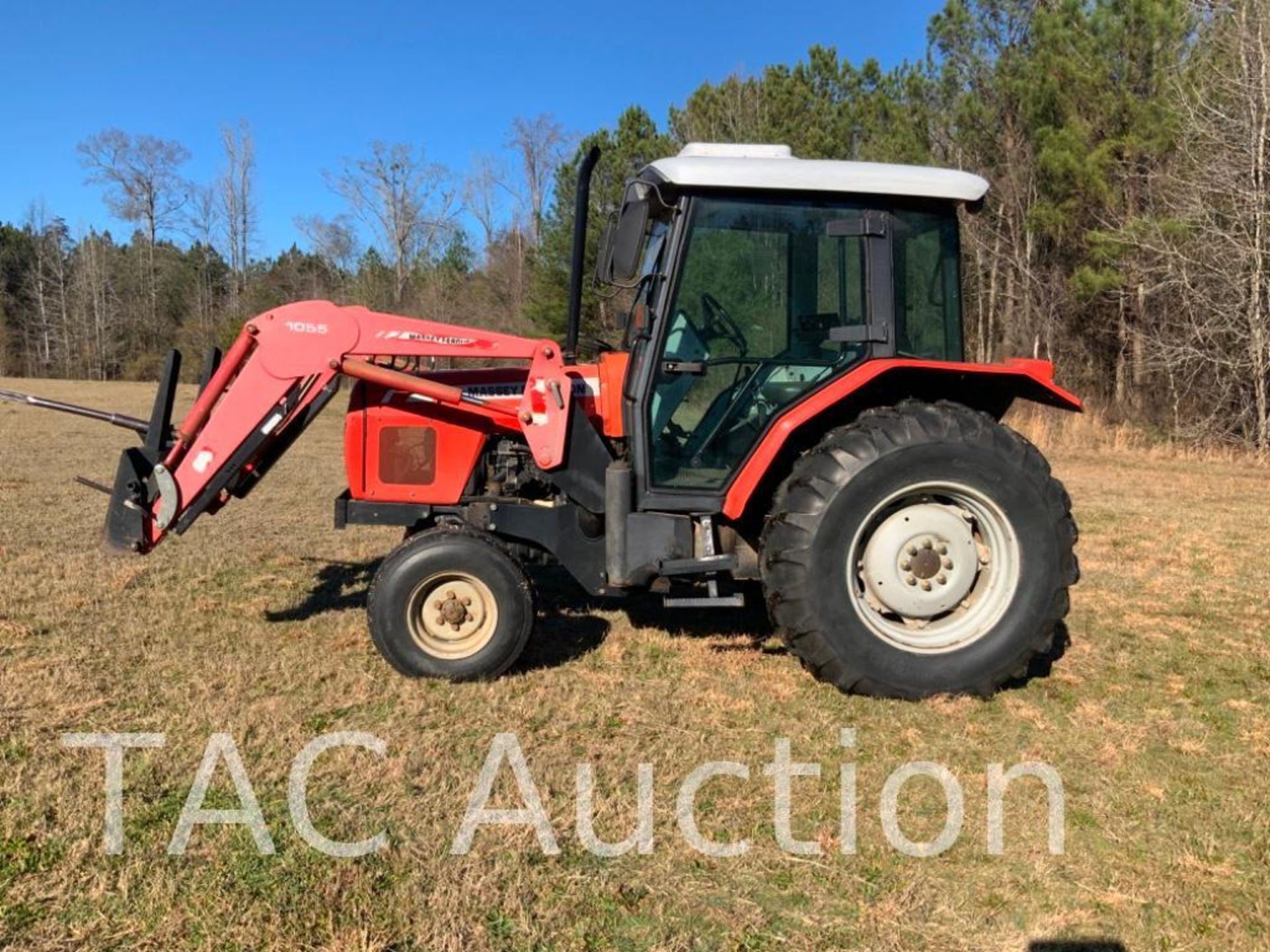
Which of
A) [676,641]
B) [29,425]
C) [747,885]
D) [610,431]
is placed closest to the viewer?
[747,885]

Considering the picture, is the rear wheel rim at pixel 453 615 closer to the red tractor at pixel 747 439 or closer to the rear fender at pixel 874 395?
the red tractor at pixel 747 439

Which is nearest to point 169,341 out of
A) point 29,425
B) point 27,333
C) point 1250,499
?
point 27,333

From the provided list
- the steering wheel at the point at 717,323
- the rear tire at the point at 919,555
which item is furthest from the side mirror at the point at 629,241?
the rear tire at the point at 919,555

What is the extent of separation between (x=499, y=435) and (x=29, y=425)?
1543 centimetres

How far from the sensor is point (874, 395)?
411 cm

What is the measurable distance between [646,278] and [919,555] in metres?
1.65

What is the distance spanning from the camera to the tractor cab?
386 centimetres

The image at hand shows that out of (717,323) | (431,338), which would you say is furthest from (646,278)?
(431,338)

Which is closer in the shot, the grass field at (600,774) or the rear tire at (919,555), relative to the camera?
the grass field at (600,774)

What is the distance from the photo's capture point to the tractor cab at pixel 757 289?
3.86 m

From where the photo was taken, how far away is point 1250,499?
995 cm

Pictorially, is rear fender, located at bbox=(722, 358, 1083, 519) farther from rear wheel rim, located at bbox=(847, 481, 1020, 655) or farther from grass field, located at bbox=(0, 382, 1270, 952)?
grass field, located at bbox=(0, 382, 1270, 952)

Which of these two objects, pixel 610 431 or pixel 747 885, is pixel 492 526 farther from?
pixel 747 885

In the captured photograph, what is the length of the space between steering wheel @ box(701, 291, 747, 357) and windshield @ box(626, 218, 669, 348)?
0.82 ft
